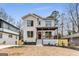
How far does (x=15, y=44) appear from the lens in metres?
10.1

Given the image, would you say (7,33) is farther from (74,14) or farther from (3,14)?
(74,14)

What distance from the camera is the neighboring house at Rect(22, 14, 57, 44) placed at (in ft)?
33.1

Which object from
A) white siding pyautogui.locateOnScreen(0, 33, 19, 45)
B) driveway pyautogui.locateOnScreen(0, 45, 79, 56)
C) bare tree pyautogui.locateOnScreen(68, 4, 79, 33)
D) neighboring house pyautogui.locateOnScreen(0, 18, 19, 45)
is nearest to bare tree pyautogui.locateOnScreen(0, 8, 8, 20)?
neighboring house pyautogui.locateOnScreen(0, 18, 19, 45)

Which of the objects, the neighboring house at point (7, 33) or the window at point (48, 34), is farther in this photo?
the window at point (48, 34)

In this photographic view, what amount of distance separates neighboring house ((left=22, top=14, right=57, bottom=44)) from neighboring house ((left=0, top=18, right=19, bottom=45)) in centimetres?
16

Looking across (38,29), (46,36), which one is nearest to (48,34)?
(46,36)

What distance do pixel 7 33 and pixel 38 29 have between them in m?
0.48

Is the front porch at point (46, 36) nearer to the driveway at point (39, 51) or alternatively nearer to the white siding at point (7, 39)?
the driveway at point (39, 51)

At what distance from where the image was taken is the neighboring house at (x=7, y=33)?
1000 centimetres

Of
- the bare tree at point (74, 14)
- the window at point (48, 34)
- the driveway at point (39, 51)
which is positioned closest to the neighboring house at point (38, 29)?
the window at point (48, 34)

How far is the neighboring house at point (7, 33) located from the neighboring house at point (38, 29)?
0.16m

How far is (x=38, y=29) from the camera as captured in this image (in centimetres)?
1009

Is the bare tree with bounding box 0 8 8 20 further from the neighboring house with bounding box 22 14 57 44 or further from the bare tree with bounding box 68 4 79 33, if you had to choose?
the bare tree with bounding box 68 4 79 33

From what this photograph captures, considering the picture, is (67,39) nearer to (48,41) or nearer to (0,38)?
(48,41)
